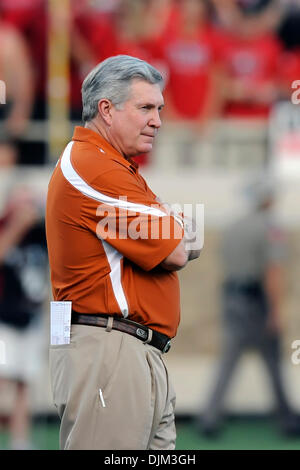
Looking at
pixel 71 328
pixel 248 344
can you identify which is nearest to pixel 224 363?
pixel 248 344

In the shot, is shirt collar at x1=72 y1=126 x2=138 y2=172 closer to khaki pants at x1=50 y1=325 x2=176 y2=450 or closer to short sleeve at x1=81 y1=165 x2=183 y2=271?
short sleeve at x1=81 y1=165 x2=183 y2=271

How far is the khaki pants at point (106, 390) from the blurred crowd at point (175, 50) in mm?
4406

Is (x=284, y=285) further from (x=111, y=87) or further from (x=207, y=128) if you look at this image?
(x=111, y=87)

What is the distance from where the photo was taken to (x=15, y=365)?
6445 millimetres

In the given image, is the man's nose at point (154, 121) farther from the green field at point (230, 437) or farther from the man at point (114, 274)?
the green field at point (230, 437)

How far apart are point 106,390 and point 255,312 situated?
4174 mm

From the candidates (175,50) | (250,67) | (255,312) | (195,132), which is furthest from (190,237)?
(250,67)

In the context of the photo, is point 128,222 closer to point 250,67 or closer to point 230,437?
point 230,437

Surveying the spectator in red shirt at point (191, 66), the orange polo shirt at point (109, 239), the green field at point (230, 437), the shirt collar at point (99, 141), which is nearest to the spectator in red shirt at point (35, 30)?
the spectator in red shirt at point (191, 66)

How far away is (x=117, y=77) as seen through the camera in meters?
3.04

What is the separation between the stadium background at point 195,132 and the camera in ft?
23.4

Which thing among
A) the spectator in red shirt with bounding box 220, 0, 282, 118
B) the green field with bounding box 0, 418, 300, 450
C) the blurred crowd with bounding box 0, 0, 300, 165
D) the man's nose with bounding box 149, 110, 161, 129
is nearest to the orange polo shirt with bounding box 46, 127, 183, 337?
the man's nose with bounding box 149, 110, 161, 129

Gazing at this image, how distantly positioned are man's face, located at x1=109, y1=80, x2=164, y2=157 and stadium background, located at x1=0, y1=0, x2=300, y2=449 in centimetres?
376

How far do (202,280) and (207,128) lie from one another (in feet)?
3.97
